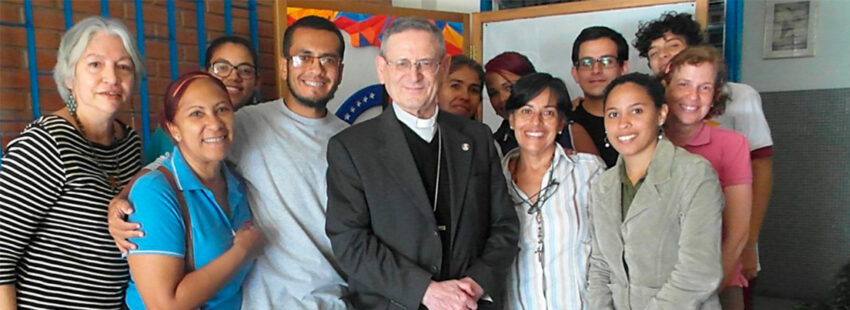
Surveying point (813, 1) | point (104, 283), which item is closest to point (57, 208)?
point (104, 283)

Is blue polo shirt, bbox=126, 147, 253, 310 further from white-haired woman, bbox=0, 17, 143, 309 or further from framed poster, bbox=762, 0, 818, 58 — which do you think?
framed poster, bbox=762, 0, 818, 58

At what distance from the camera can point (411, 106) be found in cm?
185

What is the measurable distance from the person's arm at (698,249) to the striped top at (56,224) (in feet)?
5.39

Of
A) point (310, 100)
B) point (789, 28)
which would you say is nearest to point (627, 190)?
point (310, 100)

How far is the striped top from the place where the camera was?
67.9 inches

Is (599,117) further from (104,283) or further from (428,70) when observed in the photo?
(104,283)

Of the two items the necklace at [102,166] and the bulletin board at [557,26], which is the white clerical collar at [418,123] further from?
the bulletin board at [557,26]

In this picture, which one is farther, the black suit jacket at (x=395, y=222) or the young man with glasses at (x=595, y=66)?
the young man with glasses at (x=595, y=66)

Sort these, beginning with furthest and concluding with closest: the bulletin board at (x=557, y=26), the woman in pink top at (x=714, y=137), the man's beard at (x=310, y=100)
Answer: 1. the bulletin board at (x=557, y=26)
2. the man's beard at (x=310, y=100)
3. the woman in pink top at (x=714, y=137)

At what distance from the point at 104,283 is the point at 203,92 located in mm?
650

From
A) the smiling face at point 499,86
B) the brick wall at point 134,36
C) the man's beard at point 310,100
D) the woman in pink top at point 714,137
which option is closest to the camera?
the woman in pink top at point 714,137

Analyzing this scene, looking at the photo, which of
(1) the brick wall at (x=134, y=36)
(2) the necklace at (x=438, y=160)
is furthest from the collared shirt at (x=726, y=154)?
(1) the brick wall at (x=134, y=36)

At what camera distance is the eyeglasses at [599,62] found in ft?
8.95

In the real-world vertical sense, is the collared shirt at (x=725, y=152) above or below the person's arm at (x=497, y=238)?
above
